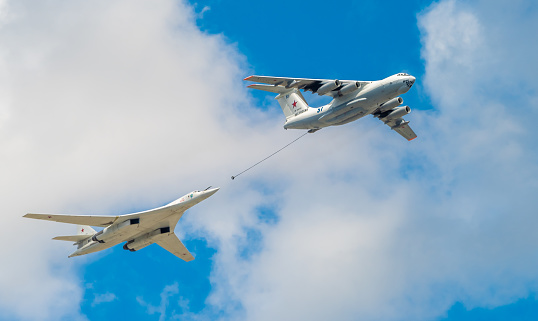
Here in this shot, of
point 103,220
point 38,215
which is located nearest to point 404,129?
point 103,220

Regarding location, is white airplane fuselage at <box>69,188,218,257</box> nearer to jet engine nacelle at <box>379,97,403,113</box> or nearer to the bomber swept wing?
the bomber swept wing

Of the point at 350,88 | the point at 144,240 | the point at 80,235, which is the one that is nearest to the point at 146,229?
the point at 144,240

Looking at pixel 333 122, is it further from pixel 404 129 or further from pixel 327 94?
pixel 404 129

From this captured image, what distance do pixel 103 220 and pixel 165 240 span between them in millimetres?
5916

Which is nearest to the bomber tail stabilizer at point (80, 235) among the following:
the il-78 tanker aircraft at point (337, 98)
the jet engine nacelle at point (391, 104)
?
the il-78 tanker aircraft at point (337, 98)

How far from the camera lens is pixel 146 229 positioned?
47.4 m

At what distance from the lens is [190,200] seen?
44156 mm

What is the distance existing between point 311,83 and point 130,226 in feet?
52.0

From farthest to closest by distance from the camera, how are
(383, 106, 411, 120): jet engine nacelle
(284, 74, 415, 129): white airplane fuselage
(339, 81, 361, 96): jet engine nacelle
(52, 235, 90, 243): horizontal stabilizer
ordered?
1. (383, 106, 411, 120): jet engine nacelle
2. (52, 235, 90, 243): horizontal stabilizer
3. (339, 81, 361, 96): jet engine nacelle
4. (284, 74, 415, 129): white airplane fuselage

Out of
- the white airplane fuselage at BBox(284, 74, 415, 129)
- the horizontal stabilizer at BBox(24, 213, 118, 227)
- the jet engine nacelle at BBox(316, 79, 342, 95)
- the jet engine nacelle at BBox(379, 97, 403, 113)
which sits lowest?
the horizontal stabilizer at BBox(24, 213, 118, 227)

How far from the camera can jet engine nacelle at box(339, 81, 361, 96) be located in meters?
46.6

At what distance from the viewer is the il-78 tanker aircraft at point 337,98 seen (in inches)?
1795

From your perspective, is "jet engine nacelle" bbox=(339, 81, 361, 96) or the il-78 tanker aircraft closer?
the il-78 tanker aircraft

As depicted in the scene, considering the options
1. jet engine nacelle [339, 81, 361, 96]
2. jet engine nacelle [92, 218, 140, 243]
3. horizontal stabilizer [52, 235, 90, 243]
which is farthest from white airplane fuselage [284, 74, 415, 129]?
horizontal stabilizer [52, 235, 90, 243]
